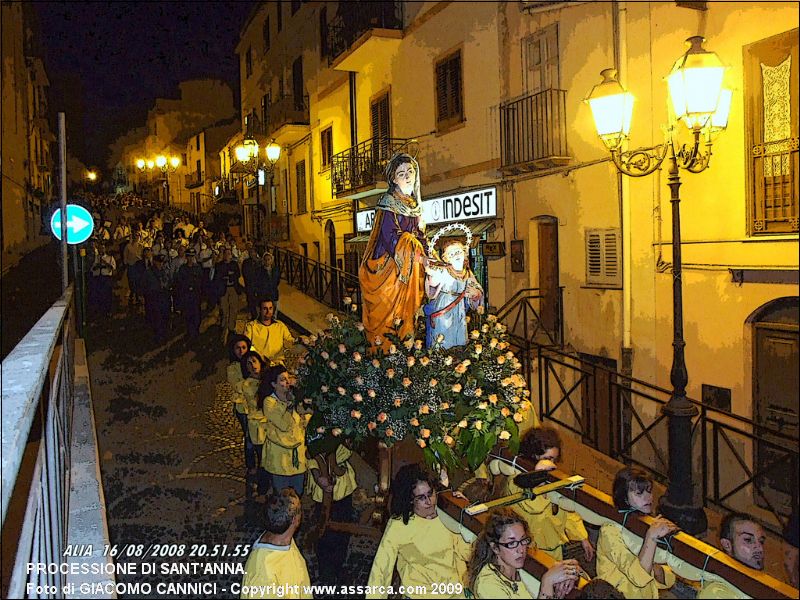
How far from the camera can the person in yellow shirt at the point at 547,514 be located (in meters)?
5.04

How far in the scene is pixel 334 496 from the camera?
583cm

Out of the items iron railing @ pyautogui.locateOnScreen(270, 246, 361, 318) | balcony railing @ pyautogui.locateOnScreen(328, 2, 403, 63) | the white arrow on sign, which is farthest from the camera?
iron railing @ pyautogui.locateOnScreen(270, 246, 361, 318)

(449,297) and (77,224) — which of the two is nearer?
(449,297)

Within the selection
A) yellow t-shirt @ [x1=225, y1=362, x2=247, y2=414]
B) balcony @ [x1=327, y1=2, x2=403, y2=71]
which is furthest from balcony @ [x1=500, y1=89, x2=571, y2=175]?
yellow t-shirt @ [x1=225, y1=362, x2=247, y2=414]

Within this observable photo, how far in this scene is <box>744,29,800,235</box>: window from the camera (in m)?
8.02

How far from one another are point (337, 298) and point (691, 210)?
36.8ft

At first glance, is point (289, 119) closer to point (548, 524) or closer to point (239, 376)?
point (239, 376)

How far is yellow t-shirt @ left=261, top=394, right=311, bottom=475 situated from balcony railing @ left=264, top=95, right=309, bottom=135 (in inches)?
836

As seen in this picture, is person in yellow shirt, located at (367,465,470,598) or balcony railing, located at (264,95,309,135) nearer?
person in yellow shirt, located at (367,465,470,598)

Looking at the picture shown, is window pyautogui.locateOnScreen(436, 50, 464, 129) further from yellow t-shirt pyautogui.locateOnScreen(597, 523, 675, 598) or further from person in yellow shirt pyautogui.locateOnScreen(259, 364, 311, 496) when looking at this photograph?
yellow t-shirt pyautogui.locateOnScreen(597, 523, 675, 598)

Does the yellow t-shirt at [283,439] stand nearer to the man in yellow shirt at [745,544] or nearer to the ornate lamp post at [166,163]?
the man in yellow shirt at [745,544]

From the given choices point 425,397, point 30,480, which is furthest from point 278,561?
point 425,397

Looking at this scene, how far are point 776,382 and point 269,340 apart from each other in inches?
238

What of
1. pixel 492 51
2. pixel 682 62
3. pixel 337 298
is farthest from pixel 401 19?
pixel 682 62
